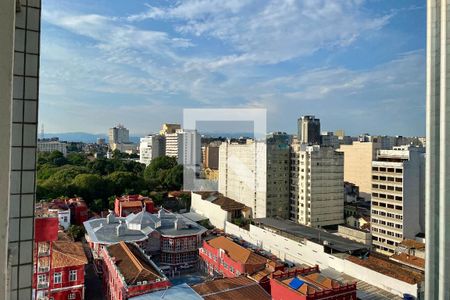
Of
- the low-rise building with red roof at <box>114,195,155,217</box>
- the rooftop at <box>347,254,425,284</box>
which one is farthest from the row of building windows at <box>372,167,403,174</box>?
the low-rise building with red roof at <box>114,195,155,217</box>

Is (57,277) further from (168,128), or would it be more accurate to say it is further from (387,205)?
(168,128)

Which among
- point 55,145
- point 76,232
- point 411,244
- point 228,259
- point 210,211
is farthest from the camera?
point 55,145

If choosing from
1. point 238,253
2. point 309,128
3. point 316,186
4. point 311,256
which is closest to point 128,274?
point 238,253

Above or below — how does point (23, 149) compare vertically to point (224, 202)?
above

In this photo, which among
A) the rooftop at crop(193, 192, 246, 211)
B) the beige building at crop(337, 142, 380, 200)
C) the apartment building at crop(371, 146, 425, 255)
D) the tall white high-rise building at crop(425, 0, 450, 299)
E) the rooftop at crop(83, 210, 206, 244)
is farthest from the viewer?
the beige building at crop(337, 142, 380, 200)

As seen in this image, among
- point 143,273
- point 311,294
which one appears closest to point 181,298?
point 143,273

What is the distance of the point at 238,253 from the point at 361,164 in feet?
28.5

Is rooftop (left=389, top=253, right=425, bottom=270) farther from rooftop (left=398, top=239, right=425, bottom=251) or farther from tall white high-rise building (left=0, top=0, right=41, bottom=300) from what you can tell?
tall white high-rise building (left=0, top=0, right=41, bottom=300)

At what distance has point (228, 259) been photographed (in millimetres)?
5059

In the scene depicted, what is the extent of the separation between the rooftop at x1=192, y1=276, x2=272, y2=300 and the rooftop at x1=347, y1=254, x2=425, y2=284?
1.48 metres

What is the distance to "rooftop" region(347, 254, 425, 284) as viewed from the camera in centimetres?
423

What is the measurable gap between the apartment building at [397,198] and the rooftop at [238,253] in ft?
9.40

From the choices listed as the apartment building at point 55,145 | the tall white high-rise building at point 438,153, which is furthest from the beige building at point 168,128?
the tall white high-rise building at point 438,153

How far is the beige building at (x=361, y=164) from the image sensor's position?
39.5 ft
